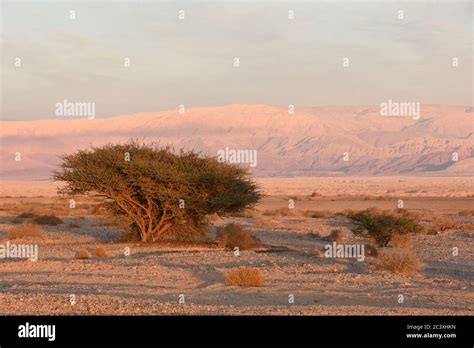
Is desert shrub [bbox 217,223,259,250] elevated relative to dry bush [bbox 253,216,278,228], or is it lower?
lower

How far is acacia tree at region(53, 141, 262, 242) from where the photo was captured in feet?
96.7

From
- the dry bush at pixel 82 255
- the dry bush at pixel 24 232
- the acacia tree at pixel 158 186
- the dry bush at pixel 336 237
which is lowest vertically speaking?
the dry bush at pixel 82 255

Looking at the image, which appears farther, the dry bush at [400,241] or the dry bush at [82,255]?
the dry bush at [400,241]

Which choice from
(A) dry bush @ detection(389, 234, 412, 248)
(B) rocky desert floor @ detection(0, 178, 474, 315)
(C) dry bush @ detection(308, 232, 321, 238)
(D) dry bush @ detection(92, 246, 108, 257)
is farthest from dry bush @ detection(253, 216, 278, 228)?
(D) dry bush @ detection(92, 246, 108, 257)

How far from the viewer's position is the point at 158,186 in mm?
29531

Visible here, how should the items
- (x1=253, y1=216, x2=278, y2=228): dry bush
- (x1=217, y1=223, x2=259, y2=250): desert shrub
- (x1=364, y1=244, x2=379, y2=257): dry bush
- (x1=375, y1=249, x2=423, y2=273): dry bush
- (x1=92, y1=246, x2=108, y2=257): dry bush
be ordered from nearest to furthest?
(x1=375, y1=249, x2=423, y2=273): dry bush → (x1=92, y1=246, x2=108, y2=257): dry bush → (x1=364, y1=244, x2=379, y2=257): dry bush → (x1=217, y1=223, x2=259, y2=250): desert shrub → (x1=253, y1=216, x2=278, y2=228): dry bush

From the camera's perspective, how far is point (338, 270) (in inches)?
874

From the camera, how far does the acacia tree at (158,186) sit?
29.5 m

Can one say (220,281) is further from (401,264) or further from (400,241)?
(400,241)

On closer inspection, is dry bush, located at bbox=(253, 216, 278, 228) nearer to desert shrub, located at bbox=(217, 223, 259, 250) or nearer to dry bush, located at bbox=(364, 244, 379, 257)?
desert shrub, located at bbox=(217, 223, 259, 250)

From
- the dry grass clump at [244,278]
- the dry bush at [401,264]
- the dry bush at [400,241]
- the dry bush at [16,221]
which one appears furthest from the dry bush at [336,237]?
the dry bush at [16,221]

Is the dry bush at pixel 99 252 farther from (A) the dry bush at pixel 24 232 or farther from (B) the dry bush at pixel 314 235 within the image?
(B) the dry bush at pixel 314 235

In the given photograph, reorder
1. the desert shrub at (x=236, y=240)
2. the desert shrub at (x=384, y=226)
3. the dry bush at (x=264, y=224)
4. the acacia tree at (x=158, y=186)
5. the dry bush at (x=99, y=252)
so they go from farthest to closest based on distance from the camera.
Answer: the dry bush at (x=264, y=224), the desert shrub at (x=384, y=226), the acacia tree at (x=158, y=186), the desert shrub at (x=236, y=240), the dry bush at (x=99, y=252)
